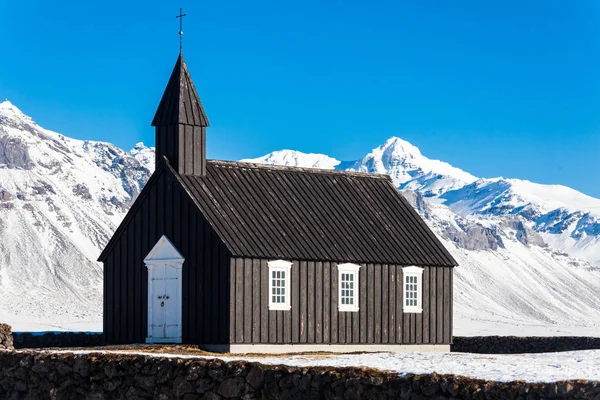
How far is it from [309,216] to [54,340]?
32.9ft

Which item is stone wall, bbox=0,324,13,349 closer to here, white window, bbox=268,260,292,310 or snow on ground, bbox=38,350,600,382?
white window, bbox=268,260,292,310

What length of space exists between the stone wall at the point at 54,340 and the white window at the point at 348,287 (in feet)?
28.8

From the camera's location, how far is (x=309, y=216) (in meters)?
37.2

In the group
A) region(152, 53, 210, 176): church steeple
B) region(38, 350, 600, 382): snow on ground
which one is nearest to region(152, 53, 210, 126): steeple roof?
region(152, 53, 210, 176): church steeple

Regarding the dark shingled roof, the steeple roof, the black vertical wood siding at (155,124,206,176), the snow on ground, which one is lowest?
the snow on ground

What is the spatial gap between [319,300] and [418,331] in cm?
428

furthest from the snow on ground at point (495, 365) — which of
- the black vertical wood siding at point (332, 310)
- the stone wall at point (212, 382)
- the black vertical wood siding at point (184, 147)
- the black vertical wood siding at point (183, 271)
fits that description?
the black vertical wood siding at point (184, 147)

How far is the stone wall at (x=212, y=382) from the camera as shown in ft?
51.6

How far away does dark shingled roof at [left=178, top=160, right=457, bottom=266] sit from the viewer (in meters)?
34.8

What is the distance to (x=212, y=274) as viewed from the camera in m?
34.0

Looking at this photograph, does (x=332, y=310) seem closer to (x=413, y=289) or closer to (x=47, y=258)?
(x=413, y=289)

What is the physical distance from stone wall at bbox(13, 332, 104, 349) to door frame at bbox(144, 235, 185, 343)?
13.6ft

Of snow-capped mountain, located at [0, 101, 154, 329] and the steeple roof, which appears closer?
the steeple roof

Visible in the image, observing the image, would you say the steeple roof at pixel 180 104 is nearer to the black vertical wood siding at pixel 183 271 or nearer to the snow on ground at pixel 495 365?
the black vertical wood siding at pixel 183 271
